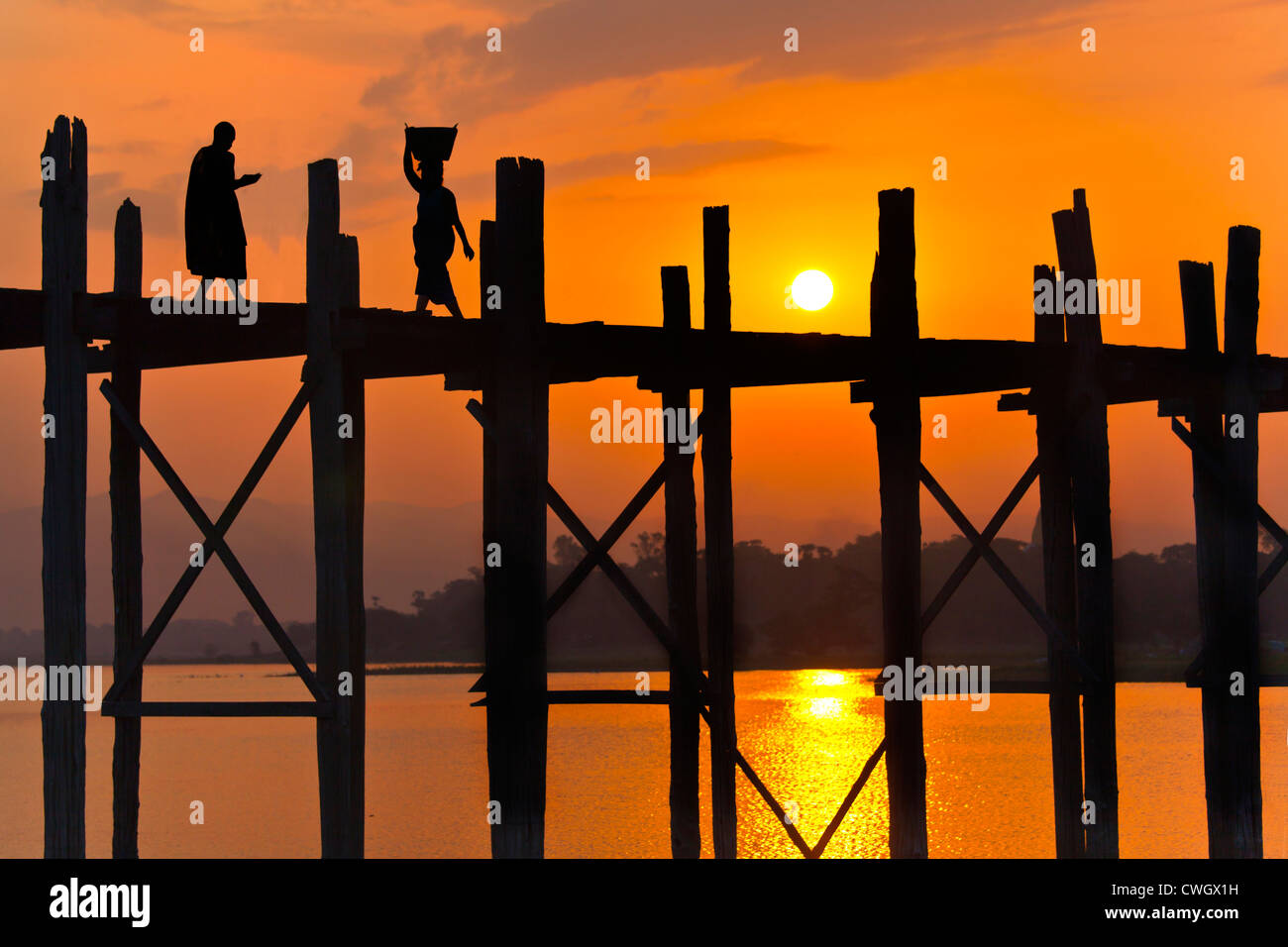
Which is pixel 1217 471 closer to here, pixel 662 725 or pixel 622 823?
pixel 622 823

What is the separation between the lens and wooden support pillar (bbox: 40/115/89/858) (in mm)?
9430

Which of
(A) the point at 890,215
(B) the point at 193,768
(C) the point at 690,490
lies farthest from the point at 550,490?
(B) the point at 193,768

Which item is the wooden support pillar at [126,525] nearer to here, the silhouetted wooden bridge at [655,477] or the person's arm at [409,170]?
the silhouetted wooden bridge at [655,477]

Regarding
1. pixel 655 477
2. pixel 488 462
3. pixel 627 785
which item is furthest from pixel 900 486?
pixel 627 785

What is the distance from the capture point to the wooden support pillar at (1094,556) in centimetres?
1151

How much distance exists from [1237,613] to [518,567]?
22.5 feet

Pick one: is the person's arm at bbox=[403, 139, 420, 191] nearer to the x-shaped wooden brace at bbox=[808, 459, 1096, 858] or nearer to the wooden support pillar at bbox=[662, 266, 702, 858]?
the wooden support pillar at bbox=[662, 266, 702, 858]

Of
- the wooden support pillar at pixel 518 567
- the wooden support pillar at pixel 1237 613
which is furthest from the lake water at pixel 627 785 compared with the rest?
the wooden support pillar at pixel 518 567

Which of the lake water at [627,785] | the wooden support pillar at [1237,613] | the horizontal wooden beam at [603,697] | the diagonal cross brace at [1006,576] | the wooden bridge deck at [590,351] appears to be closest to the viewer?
Answer: the wooden bridge deck at [590,351]

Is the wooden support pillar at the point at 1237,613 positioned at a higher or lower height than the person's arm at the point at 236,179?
lower

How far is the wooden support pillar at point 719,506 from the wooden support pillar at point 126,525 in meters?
4.22

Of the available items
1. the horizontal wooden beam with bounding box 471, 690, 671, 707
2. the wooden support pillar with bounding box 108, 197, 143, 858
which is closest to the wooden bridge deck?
the wooden support pillar with bounding box 108, 197, 143, 858

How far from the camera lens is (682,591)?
11695 mm

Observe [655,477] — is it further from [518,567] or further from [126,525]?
[126,525]
